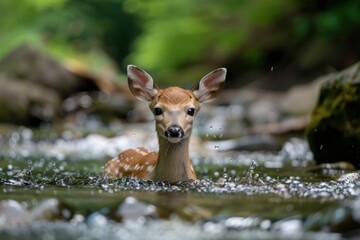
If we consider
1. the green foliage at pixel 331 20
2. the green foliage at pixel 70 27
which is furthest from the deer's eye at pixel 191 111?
the green foliage at pixel 70 27

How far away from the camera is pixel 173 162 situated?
580 cm

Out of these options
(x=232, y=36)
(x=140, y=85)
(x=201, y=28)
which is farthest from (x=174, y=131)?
(x=201, y=28)

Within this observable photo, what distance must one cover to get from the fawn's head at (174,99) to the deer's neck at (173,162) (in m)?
0.10

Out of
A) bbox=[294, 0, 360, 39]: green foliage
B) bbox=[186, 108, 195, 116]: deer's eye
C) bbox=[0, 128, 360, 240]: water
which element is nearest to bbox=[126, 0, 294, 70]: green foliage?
bbox=[294, 0, 360, 39]: green foliage

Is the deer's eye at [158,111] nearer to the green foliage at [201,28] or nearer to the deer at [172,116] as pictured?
the deer at [172,116]

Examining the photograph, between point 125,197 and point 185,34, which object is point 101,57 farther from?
point 125,197

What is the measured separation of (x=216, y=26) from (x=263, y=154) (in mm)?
11774

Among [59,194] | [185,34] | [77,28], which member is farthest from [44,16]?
[59,194]

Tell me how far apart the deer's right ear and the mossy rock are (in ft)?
6.89

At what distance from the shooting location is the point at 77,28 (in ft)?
97.8

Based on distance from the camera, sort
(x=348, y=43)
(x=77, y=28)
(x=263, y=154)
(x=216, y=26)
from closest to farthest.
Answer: (x=263, y=154)
(x=348, y=43)
(x=216, y=26)
(x=77, y=28)

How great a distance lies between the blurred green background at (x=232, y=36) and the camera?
59.5ft

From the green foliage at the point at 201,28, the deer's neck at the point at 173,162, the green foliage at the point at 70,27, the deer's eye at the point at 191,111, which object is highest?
the green foliage at the point at 70,27

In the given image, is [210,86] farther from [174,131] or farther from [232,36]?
[232,36]
